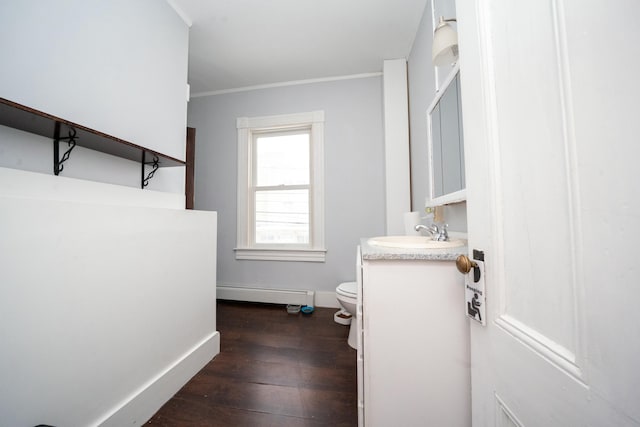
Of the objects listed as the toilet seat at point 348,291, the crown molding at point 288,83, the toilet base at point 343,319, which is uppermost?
the crown molding at point 288,83

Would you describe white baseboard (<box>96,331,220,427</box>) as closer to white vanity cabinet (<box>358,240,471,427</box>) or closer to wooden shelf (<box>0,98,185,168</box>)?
white vanity cabinet (<box>358,240,471,427</box>)

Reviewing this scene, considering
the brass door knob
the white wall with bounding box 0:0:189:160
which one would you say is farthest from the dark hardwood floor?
the white wall with bounding box 0:0:189:160

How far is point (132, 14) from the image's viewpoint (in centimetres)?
138

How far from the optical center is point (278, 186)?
111 inches

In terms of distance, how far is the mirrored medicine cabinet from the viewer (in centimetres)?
121

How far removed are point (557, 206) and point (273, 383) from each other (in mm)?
1561

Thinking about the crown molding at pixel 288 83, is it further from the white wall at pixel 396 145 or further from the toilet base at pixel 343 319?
the toilet base at pixel 343 319

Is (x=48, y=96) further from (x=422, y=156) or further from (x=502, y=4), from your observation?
(x=422, y=156)

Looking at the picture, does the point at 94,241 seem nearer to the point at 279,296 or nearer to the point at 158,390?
the point at 158,390

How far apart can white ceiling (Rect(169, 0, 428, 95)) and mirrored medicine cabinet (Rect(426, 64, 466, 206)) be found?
3.07ft

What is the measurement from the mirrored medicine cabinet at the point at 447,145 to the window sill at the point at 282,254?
1.36m

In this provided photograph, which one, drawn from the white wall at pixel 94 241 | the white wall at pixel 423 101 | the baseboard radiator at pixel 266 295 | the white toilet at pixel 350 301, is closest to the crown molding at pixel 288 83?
the white wall at pixel 423 101

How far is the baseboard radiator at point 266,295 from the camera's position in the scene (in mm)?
2545

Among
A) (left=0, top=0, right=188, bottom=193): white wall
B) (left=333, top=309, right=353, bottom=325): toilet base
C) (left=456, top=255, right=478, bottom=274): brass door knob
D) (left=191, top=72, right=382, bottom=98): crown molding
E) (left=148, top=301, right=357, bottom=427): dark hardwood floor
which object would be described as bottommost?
(left=148, top=301, right=357, bottom=427): dark hardwood floor
